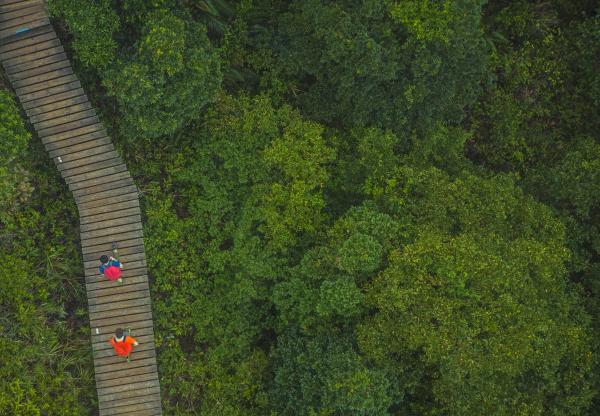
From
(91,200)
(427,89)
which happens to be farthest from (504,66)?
(91,200)

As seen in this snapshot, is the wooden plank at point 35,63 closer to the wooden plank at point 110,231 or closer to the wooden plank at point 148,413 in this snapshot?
the wooden plank at point 110,231

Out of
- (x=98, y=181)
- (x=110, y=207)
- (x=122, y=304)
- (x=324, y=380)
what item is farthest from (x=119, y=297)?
(x=324, y=380)

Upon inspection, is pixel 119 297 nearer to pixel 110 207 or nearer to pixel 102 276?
pixel 102 276

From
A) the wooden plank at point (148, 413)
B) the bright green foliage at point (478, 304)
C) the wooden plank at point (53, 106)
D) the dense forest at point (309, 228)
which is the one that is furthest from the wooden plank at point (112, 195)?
the bright green foliage at point (478, 304)

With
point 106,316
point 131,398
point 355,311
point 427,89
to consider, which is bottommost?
point 131,398

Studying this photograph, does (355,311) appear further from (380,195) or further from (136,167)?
(136,167)
